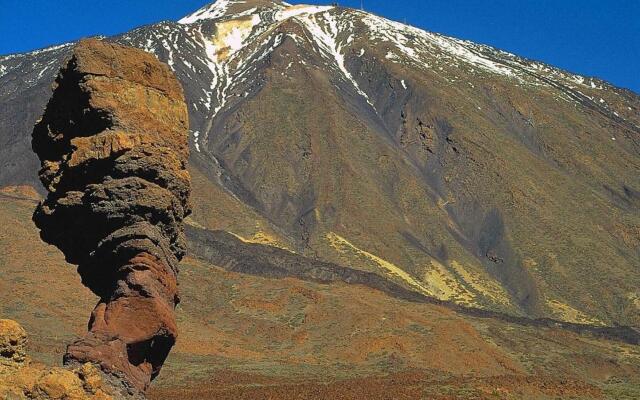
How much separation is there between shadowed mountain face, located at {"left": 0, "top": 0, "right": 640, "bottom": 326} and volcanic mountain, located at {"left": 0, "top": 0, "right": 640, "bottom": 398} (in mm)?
345

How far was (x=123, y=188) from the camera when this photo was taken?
17656mm

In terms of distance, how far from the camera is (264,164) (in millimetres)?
129375

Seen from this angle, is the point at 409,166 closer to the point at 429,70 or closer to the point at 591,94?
the point at 429,70

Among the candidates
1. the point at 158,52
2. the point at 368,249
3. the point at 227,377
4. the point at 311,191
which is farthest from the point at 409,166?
the point at 227,377

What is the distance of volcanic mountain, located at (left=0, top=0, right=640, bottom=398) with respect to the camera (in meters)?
83.4

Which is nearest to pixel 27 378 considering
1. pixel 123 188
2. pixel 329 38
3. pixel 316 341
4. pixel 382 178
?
pixel 123 188

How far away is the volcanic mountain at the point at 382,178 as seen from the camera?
83.4 m

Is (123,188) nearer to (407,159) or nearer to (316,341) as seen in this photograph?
A: (316,341)

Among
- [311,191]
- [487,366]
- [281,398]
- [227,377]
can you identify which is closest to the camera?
[281,398]

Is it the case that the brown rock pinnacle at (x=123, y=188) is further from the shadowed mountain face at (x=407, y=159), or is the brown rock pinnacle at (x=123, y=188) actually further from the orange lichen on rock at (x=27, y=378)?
the shadowed mountain face at (x=407, y=159)

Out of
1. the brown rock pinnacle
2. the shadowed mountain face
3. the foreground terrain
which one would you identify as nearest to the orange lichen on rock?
the brown rock pinnacle

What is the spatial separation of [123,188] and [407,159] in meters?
121

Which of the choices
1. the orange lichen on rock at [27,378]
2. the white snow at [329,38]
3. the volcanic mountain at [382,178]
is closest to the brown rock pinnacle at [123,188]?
the orange lichen on rock at [27,378]

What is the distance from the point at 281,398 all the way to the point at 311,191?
87383 millimetres
